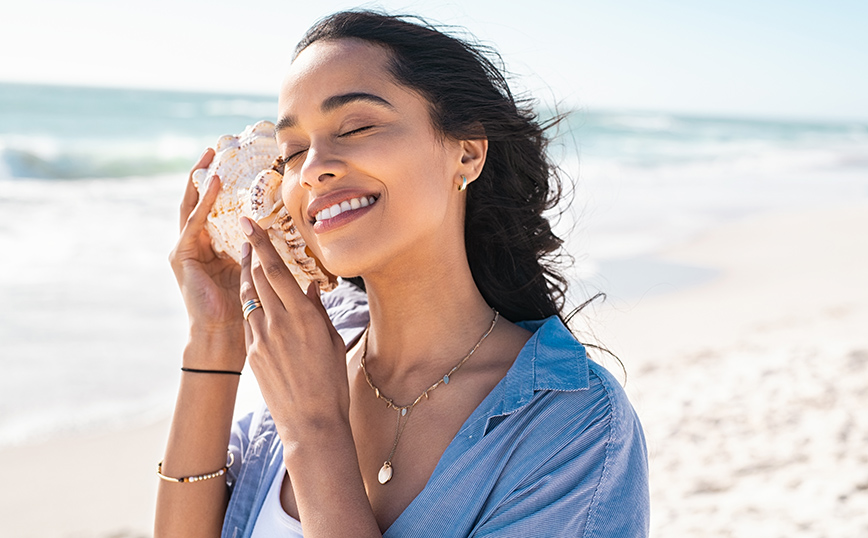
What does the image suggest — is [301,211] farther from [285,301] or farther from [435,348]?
[435,348]

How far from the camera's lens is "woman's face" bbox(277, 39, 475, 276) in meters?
1.75

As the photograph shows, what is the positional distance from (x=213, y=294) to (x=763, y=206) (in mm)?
13157

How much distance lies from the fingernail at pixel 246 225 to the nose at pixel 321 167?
0.24 meters

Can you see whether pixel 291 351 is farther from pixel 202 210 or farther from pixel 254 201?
pixel 202 210

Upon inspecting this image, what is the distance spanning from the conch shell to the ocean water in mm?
835

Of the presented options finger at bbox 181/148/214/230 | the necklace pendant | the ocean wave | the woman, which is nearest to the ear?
the woman

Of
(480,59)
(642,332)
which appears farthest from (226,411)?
(642,332)

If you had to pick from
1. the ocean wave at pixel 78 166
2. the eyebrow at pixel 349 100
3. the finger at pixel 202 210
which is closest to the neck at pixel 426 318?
the eyebrow at pixel 349 100

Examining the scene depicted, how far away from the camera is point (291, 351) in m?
1.79

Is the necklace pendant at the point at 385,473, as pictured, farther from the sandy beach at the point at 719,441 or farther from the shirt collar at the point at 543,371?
the sandy beach at the point at 719,441

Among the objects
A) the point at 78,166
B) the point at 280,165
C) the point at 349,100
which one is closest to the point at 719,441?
the point at 280,165

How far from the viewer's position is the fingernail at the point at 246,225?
195 centimetres

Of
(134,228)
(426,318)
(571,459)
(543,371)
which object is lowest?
(571,459)

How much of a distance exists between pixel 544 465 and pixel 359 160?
2.61 ft
